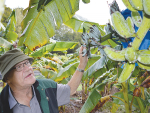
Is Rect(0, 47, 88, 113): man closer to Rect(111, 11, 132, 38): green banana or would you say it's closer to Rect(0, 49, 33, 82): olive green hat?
Rect(0, 49, 33, 82): olive green hat

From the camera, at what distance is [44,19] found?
44.4 inches

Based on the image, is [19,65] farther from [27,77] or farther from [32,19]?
[32,19]

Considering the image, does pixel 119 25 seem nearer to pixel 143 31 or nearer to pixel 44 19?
pixel 143 31

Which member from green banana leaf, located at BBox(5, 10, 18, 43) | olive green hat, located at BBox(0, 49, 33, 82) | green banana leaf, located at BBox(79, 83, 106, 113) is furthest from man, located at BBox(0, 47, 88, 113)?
green banana leaf, located at BBox(5, 10, 18, 43)

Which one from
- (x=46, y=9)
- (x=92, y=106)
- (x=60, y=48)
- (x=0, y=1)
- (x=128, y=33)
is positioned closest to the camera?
(x=0, y=1)

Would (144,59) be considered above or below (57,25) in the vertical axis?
below

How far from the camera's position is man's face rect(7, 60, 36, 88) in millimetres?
1043

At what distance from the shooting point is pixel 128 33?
0.46 m

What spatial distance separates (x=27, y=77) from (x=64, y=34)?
1918 centimetres

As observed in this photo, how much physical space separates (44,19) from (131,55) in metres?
0.92

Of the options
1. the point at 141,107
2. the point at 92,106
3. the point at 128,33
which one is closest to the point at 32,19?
the point at 128,33

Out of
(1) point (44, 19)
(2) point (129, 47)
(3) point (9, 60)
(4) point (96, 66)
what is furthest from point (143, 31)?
(3) point (9, 60)

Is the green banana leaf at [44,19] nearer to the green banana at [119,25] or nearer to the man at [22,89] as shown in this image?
the man at [22,89]

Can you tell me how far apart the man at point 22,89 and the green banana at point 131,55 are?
584mm
